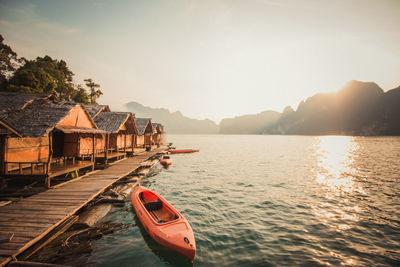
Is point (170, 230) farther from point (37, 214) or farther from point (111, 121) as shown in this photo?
point (111, 121)

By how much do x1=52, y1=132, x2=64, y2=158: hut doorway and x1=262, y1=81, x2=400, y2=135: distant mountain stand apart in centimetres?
20107

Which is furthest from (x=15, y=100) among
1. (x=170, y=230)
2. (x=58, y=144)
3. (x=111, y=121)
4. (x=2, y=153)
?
(x=170, y=230)

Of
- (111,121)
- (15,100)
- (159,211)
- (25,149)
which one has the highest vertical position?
(15,100)

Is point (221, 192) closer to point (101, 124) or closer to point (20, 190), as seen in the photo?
point (20, 190)

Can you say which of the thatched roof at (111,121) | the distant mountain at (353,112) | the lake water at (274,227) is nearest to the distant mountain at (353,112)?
the distant mountain at (353,112)

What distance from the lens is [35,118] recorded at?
10555mm

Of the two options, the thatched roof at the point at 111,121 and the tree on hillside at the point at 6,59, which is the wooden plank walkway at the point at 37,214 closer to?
the thatched roof at the point at 111,121

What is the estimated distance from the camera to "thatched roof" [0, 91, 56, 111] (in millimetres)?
10656

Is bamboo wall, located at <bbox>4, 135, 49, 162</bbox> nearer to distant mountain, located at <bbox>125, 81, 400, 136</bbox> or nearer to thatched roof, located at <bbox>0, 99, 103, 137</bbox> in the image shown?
thatched roof, located at <bbox>0, 99, 103, 137</bbox>

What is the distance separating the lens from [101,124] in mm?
19812

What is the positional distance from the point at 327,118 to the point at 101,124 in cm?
21161

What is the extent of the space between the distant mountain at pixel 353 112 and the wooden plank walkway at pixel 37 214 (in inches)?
7876

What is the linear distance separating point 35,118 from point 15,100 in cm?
305

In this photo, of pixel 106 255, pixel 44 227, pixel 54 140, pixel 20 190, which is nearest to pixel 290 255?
pixel 106 255
